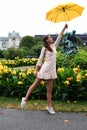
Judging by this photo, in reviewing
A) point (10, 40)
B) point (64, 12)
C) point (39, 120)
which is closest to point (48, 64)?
point (39, 120)

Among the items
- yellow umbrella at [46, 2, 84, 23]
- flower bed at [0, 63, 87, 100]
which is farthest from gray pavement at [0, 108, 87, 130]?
yellow umbrella at [46, 2, 84, 23]

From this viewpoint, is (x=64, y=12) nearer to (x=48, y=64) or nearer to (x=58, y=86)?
(x=48, y=64)

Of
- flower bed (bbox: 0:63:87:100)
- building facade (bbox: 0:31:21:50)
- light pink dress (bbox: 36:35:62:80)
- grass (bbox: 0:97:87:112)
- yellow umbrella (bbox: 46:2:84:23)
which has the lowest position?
building facade (bbox: 0:31:21:50)

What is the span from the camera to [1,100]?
871 centimetres

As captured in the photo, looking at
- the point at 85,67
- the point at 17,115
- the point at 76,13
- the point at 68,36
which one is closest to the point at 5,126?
the point at 17,115

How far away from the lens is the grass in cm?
757

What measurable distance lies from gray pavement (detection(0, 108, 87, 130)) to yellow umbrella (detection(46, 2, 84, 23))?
6.40ft

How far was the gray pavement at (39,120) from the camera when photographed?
620cm

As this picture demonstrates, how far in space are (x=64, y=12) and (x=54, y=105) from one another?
1893 millimetres

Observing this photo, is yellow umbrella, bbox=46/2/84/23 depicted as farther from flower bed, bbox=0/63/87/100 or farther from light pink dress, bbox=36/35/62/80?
flower bed, bbox=0/63/87/100

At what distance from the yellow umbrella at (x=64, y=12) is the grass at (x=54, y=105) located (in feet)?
5.54

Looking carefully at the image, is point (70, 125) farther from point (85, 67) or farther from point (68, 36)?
point (68, 36)

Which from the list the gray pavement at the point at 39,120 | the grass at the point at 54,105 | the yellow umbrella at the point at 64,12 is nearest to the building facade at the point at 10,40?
the grass at the point at 54,105

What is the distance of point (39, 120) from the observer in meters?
6.68
